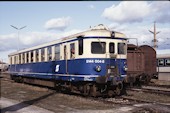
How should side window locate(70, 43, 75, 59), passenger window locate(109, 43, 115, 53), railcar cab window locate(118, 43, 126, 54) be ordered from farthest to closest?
railcar cab window locate(118, 43, 126, 54) < side window locate(70, 43, 75, 59) < passenger window locate(109, 43, 115, 53)

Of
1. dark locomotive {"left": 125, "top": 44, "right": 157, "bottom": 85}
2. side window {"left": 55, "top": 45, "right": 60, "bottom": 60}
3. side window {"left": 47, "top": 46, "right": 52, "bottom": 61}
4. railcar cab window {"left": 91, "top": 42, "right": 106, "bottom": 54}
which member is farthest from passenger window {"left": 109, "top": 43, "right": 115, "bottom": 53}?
dark locomotive {"left": 125, "top": 44, "right": 157, "bottom": 85}

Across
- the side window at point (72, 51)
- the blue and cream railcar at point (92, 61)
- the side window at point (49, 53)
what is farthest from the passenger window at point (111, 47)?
the side window at point (49, 53)

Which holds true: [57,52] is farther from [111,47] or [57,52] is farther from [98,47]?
[111,47]

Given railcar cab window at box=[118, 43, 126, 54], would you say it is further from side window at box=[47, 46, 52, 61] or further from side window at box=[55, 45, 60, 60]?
side window at box=[47, 46, 52, 61]

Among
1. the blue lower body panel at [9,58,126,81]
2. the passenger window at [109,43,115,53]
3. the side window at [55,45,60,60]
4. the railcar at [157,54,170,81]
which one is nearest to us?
A: the blue lower body panel at [9,58,126,81]

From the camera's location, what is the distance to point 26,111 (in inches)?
424

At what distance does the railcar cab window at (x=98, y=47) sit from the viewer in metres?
15.1

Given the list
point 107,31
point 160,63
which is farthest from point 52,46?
point 160,63

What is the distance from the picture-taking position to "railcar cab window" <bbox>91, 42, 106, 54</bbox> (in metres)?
15.1

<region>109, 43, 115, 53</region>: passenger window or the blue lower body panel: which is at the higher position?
<region>109, 43, 115, 53</region>: passenger window

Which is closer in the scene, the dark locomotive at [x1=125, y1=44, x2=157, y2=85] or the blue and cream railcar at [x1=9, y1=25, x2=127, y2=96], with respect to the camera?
the blue and cream railcar at [x1=9, y1=25, x2=127, y2=96]

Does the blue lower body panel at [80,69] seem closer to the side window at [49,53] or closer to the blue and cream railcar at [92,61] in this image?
the blue and cream railcar at [92,61]

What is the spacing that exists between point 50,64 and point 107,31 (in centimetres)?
533

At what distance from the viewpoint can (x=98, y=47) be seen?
599 inches
